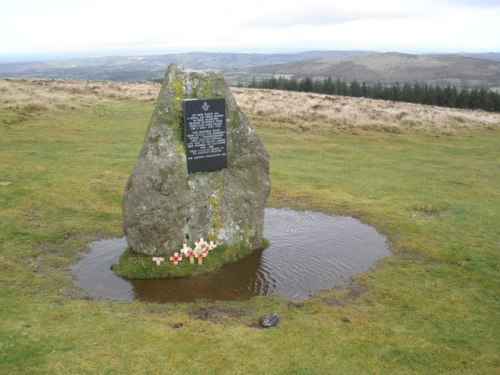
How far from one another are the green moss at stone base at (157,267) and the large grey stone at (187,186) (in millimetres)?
411

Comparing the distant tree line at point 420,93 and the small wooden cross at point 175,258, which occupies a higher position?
the distant tree line at point 420,93

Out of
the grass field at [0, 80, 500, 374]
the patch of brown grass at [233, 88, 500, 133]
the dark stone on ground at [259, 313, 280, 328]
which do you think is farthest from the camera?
the patch of brown grass at [233, 88, 500, 133]

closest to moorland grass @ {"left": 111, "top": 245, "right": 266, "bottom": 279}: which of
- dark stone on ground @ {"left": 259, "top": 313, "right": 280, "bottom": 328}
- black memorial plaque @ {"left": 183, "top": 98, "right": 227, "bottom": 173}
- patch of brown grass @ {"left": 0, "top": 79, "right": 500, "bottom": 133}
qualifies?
black memorial plaque @ {"left": 183, "top": 98, "right": 227, "bottom": 173}

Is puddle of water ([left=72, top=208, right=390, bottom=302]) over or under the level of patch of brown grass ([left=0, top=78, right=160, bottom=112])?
under

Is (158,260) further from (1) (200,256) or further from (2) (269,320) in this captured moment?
(2) (269,320)

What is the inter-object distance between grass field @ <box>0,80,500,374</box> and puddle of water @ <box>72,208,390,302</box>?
61cm

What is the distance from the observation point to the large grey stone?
15578mm

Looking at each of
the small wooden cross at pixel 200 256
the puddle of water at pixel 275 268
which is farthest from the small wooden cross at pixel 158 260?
the small wooden cross at pixel 200 256

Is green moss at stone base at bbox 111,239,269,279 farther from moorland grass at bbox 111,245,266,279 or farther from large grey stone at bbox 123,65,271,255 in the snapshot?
large grey stone at bbox 123,65,271,255

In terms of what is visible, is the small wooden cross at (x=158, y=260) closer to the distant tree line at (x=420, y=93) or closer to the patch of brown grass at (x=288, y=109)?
the patch of brown grass at (x=288, y=109)

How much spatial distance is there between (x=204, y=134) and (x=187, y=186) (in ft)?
6.29

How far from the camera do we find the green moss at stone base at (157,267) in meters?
15.3

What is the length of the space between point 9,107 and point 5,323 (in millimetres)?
37664

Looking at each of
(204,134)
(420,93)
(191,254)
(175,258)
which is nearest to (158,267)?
(175,258)
